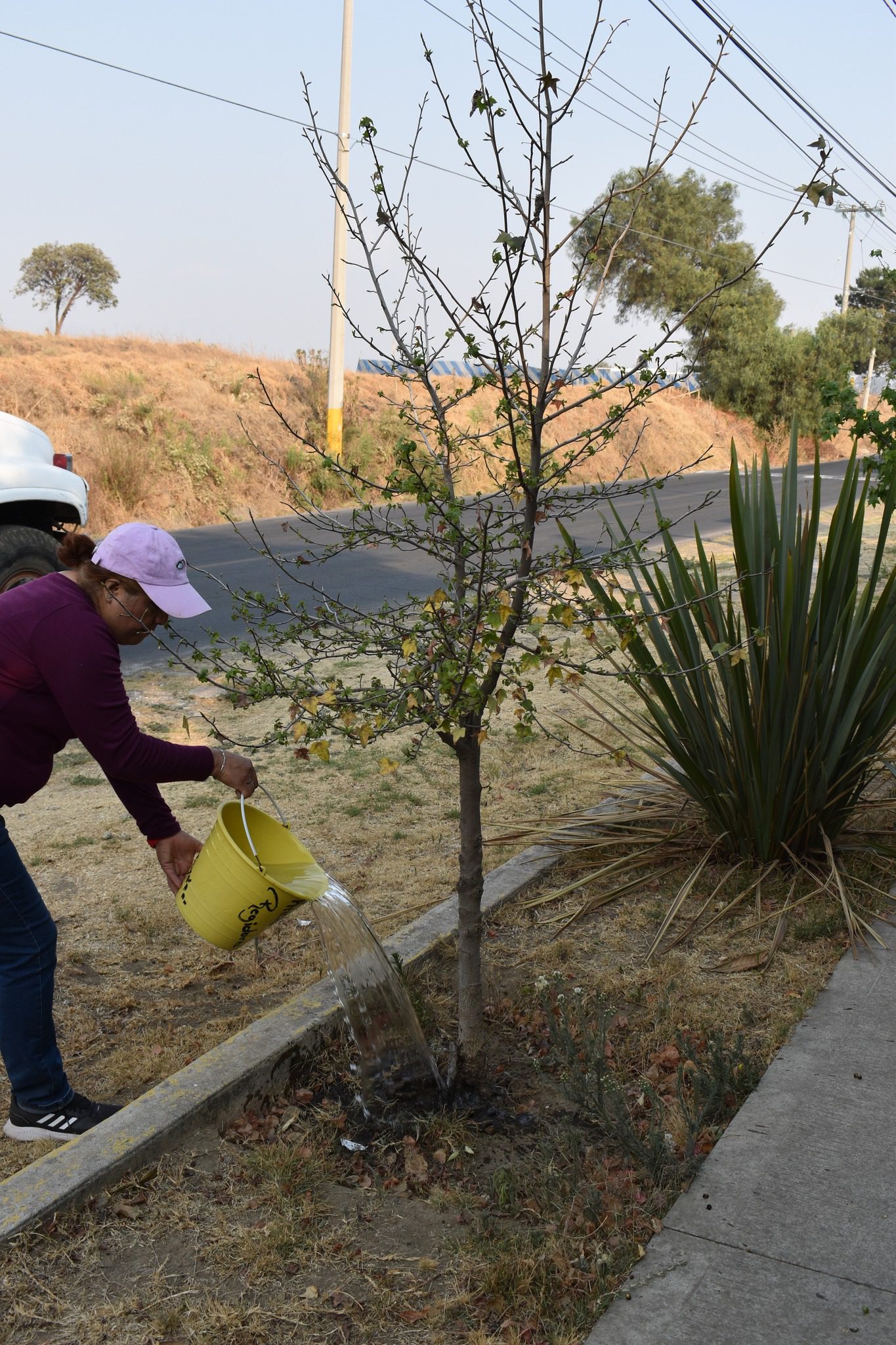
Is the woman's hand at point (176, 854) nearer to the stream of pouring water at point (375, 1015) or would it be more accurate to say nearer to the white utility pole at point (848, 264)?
the stream of pouring water at point (375, 1015)

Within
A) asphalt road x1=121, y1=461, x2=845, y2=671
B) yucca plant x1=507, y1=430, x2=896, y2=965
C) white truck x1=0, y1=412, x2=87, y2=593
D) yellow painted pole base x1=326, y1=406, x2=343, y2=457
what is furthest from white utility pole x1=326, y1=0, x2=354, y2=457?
yucca plant x1=507, y1=430, x2=896, y2=965

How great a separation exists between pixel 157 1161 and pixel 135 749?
100 centimetres

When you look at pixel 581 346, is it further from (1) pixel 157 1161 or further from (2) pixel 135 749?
(1) pixel 157 1161

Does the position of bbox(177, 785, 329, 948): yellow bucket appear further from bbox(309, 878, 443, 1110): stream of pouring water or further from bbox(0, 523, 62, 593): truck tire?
bbox(0, 523, 62, 593): truck tire

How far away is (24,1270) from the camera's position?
95.1 inches

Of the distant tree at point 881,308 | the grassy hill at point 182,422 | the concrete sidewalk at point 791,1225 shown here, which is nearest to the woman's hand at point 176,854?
the concrete sidewalk at point 791,1225

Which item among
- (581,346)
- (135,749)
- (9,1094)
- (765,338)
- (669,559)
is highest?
(765,338)

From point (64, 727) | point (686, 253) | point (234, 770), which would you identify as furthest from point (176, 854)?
point (686, 253)

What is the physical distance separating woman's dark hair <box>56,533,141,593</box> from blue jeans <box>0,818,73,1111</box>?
0.70 m

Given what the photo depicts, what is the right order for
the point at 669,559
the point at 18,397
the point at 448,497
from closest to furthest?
the point at 448,497 → the point at 669,559 → the point at 18,397

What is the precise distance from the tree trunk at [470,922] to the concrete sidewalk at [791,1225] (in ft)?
2.55

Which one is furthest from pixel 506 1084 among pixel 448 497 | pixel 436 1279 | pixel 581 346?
→ pixel 581 346

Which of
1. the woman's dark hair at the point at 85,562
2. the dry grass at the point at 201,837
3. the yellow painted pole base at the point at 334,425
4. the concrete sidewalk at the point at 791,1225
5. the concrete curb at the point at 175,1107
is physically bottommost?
the dry grass at the point at 201,837

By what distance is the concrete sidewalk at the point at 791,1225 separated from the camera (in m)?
2.08
